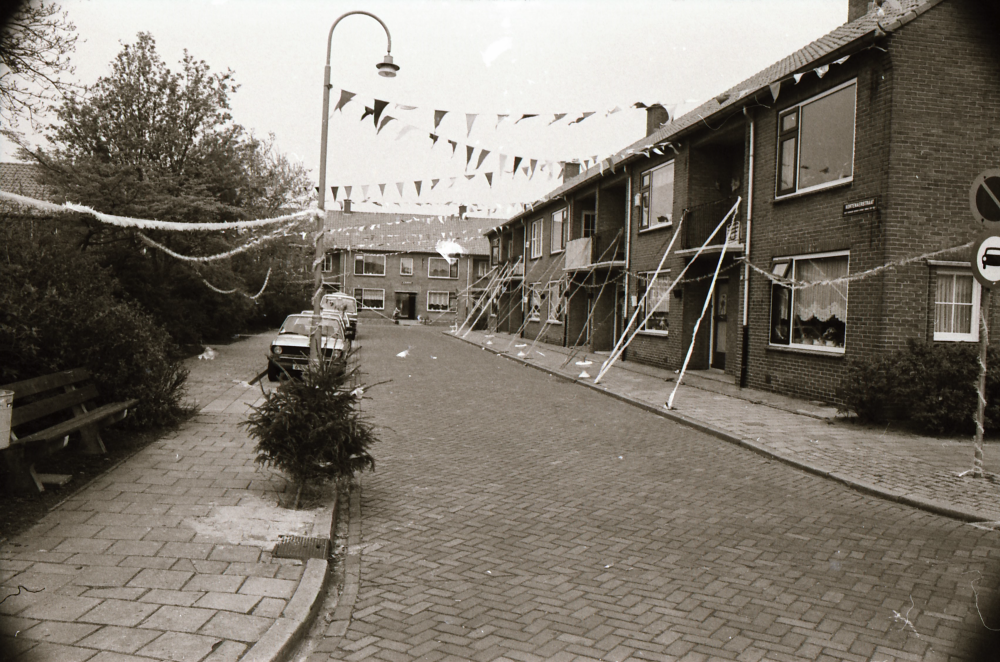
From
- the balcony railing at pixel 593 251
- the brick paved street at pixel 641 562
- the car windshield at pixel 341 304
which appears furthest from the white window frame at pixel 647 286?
the brick paved street at pixel 641 562

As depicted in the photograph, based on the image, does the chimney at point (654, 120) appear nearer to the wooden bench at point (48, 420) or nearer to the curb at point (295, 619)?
the wooden bench at point (48, 420)

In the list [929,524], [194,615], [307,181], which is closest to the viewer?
[194,615]

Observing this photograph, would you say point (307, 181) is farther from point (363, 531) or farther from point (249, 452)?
point (363, 531)

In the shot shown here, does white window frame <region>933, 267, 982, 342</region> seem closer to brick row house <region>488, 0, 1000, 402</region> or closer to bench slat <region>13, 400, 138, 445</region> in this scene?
brick row house <region>488, 0, 1000, 402</region>

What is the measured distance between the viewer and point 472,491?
6535 millimetres

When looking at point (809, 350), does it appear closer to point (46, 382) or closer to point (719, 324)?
point (719, 324)

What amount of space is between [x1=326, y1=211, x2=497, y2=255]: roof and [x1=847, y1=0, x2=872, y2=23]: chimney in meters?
38.1

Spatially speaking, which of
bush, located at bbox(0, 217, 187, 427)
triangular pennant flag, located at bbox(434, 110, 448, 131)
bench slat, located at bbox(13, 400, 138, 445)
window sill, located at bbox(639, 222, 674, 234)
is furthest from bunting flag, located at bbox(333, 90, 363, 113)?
window sill, located at bbox(639, 222, 674, 234)

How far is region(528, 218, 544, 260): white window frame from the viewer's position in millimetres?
A: 32344

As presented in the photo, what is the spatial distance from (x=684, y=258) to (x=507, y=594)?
14.9 meters

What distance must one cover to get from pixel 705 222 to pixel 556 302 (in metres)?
11.9

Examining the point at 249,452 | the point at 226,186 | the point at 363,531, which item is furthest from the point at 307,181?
the point at 363,531

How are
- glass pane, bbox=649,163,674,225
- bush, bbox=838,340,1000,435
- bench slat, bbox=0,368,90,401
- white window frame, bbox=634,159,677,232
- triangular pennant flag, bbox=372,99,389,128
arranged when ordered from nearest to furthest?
bench slat, bbox=0,368,90,401 → bush, bbox=838,340,1000,435 → triangular pennant flag, bbox=372,99,389,128 → glass pane, bbox=649,163,674,225 → white window frame, bbox=634,159,677,232

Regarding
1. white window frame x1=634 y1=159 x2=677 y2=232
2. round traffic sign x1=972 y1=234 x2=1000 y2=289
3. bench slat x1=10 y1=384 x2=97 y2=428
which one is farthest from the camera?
white window frame x1=634 y1=159 x2=677 y2=232
